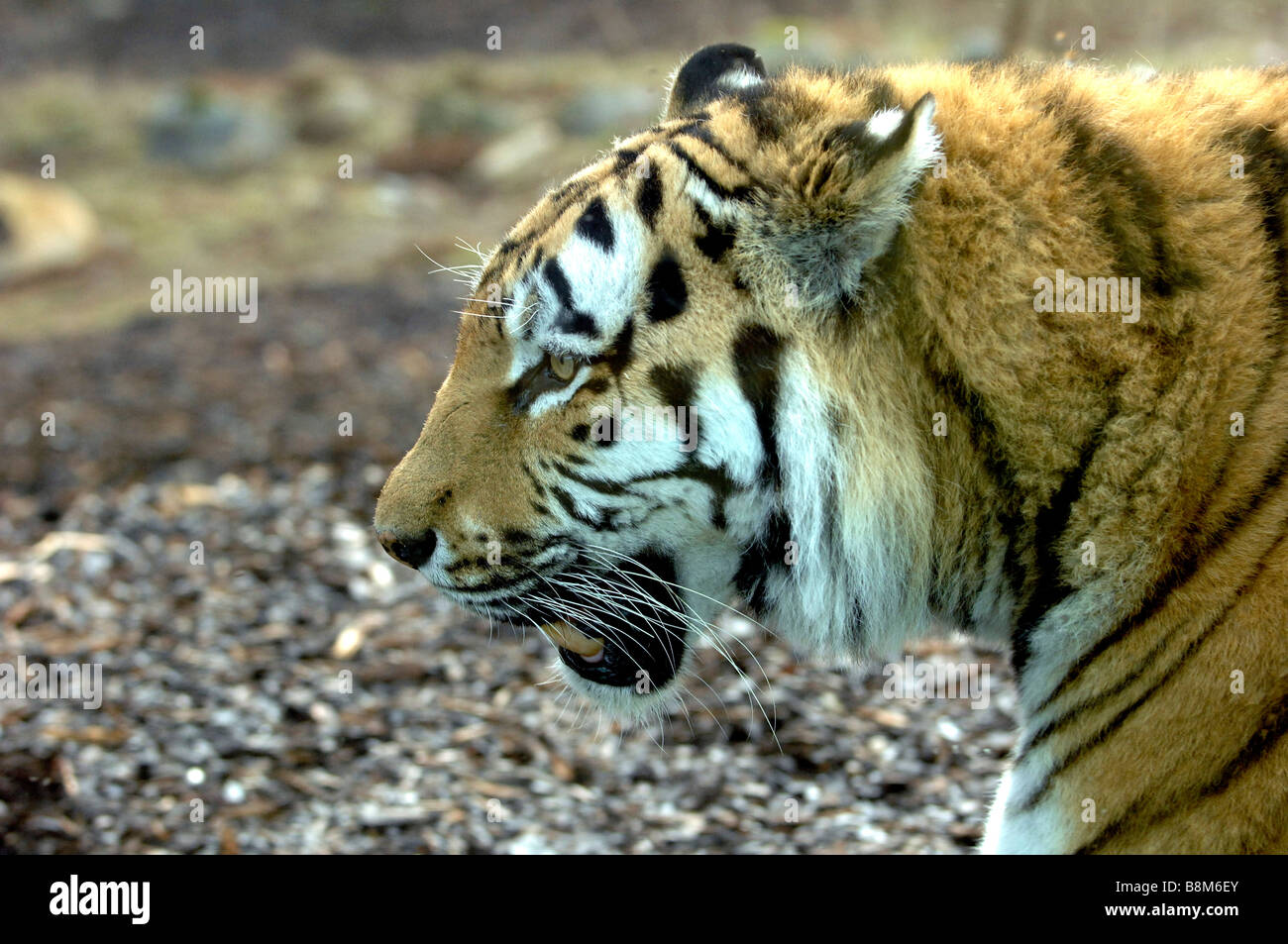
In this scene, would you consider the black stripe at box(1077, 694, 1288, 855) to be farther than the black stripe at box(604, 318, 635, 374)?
No

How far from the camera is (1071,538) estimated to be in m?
2.12

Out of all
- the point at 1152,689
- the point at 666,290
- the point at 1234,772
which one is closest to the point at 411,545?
the point at 666,290

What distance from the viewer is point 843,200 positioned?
A: 6.79ft

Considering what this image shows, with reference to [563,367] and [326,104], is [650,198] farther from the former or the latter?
[326,104]

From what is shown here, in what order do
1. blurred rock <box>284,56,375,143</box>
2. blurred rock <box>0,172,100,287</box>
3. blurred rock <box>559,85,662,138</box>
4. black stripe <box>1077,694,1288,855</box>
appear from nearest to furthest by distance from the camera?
black stripe <box>1077,694,1288,855</box>
blurred rock <box>0,172,100,287</box>
blurred rock <box>559,85,662,138</box>
blurred rock <box>284,56,375,143</box>

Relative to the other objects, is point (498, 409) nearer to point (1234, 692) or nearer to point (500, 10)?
point (1234, 692)

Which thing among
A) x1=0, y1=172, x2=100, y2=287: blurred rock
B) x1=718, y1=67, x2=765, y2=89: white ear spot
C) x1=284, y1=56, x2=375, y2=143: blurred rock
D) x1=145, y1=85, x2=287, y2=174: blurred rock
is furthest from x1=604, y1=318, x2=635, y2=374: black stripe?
x1=284, y1=56, x2=375, y2=143: blurred rock

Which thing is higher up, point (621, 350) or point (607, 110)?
point (607, 110)

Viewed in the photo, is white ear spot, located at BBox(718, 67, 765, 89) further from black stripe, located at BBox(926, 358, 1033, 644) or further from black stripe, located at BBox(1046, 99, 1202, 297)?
black stripe, located at BBox(926, 358, 1033, 644)

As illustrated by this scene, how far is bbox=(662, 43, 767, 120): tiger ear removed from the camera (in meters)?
2.58

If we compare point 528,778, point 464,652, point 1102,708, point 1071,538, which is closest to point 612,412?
point 1071,538

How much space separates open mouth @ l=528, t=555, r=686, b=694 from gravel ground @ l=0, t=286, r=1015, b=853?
68 centimetres

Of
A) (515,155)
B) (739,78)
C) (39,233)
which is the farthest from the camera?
(515,155)

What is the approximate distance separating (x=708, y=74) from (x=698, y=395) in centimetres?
77
